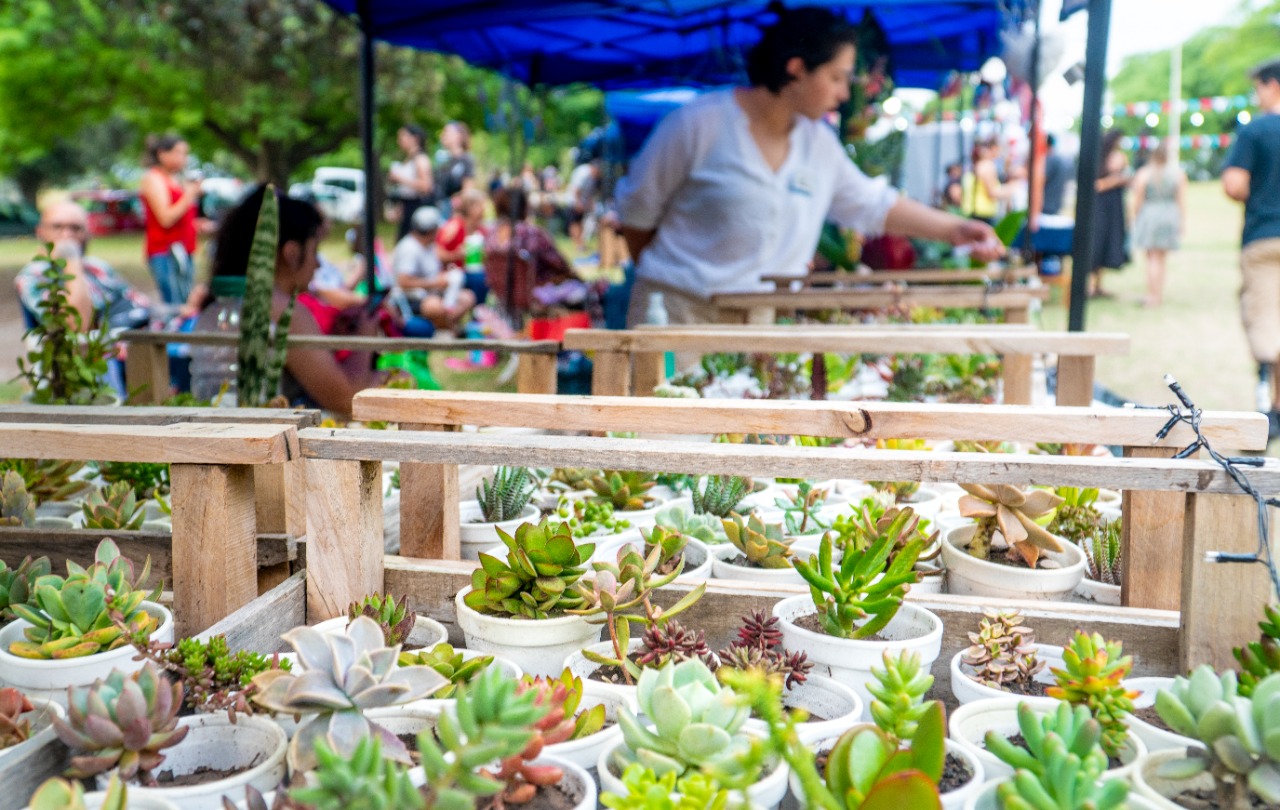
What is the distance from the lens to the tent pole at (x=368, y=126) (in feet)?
16.1

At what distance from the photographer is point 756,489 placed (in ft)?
7.57

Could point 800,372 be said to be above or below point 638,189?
below

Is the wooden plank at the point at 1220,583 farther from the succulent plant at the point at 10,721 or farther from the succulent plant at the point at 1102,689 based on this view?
the succulent plant at the point at 10,721

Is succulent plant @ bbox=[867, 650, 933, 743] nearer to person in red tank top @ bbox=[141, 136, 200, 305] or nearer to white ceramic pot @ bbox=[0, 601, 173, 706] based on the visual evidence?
white ceramic pot @ bbox=[0, 601, 173, 706]

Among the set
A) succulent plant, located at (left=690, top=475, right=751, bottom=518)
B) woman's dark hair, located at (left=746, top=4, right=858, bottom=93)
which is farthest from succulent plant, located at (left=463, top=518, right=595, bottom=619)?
woman's dark hair, located at (left=746, top=4, right=858, bottom=93)

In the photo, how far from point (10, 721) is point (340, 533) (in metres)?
0.45

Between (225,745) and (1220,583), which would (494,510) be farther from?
(1220,583)

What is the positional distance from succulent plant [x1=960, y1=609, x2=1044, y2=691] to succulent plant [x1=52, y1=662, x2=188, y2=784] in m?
0.90

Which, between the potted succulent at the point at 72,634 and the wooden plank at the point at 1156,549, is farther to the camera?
the wooden plank at the point at 1156,549

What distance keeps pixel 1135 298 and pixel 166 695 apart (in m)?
13.2

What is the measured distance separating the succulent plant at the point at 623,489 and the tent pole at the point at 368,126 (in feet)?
9.82

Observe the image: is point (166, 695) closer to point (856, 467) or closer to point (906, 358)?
point (856, 467)

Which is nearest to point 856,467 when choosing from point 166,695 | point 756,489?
point 166,695

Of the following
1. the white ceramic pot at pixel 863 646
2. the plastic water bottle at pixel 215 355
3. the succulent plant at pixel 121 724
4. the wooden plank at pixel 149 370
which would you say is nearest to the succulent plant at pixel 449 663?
the succulent plant at pixel 121 724
